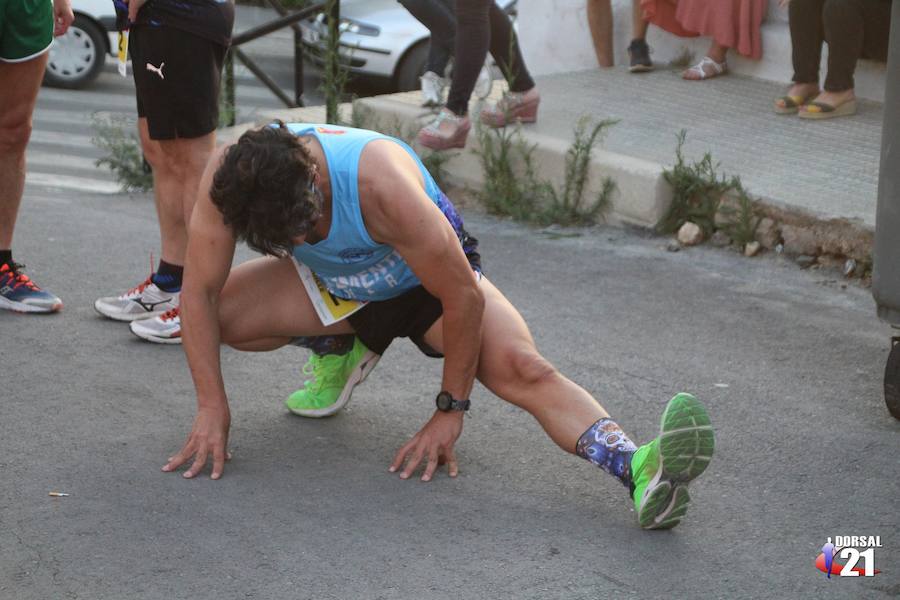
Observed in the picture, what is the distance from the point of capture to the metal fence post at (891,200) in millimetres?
3607

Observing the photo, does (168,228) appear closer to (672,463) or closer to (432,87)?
(672,463)

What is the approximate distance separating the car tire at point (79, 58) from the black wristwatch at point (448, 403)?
28.0ft

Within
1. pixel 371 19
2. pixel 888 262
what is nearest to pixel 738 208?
pixel 888 262

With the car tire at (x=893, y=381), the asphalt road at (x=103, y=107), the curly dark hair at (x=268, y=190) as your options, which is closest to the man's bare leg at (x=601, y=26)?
the asphalt road at (x=103, y=107)

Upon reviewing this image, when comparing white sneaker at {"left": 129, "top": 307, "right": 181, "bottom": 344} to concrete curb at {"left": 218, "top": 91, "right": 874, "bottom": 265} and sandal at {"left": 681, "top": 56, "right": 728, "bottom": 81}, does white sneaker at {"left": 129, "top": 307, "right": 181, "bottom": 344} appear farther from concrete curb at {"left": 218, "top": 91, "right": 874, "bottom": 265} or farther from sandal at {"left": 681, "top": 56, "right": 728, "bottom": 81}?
sandal at {"left": 681, "top": 56, "right": 728, "bottom": 81}

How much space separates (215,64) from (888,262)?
2315 mm

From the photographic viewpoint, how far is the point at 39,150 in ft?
29.2

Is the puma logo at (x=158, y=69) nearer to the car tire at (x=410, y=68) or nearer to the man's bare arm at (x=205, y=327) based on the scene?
the man's bare arm at (x=205, y=327)

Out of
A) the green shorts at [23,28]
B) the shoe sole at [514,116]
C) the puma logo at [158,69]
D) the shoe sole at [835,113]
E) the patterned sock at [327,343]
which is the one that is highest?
the green shorts at [23,28]

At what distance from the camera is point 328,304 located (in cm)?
357

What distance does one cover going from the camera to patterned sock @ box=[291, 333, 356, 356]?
3.67 metres

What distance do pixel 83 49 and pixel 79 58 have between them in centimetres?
8

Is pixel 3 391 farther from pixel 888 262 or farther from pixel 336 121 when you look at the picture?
pixel 336 121

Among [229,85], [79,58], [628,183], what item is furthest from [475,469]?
[79,58]
